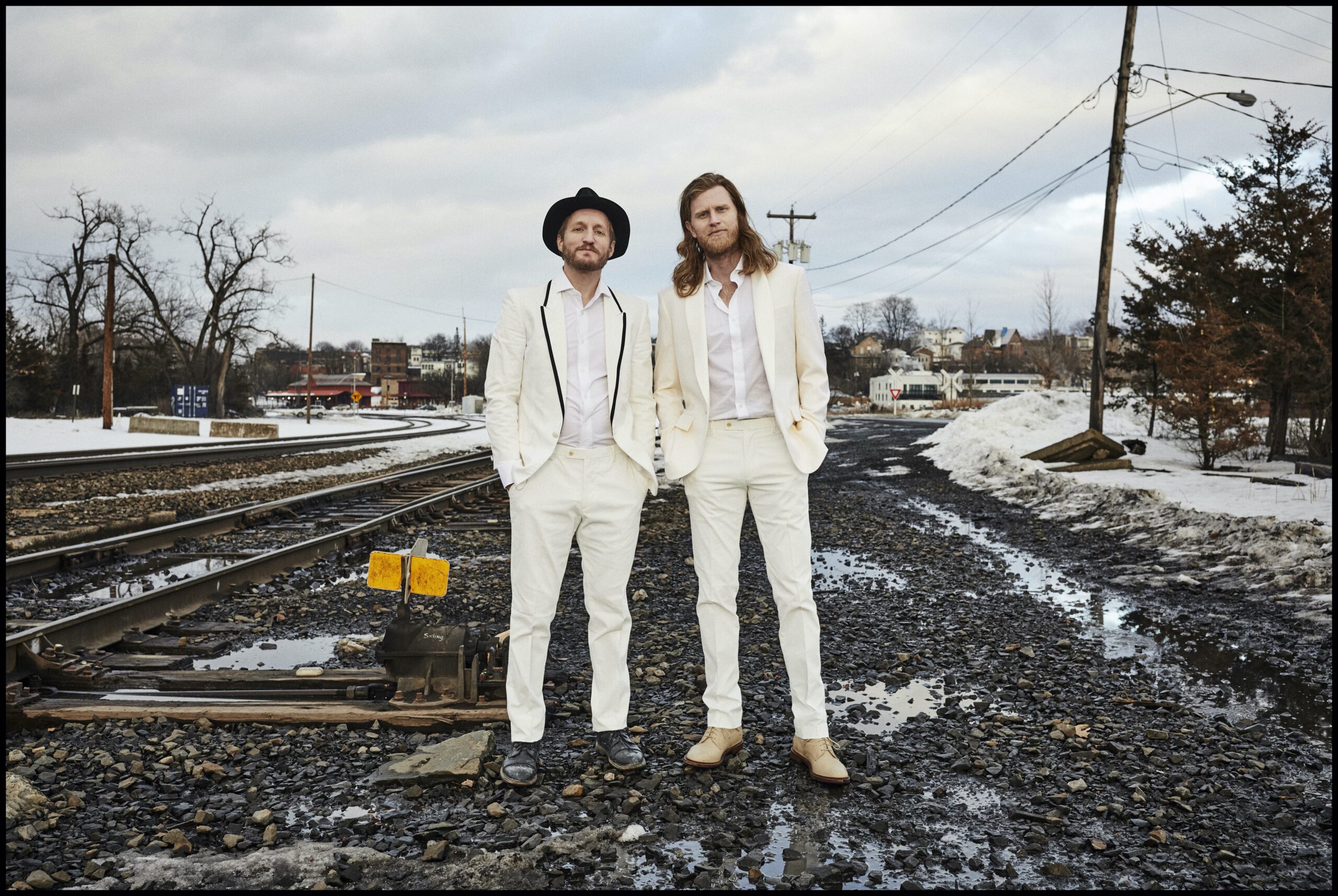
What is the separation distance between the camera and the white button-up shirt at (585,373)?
3.58 meters

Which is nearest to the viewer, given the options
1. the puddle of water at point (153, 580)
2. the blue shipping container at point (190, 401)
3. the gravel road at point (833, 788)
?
the gravel road at point (833, 788)

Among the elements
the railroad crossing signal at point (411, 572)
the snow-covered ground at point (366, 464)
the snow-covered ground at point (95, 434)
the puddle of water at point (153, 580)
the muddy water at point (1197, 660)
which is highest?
the railroad crossing signal at point (411, 572)

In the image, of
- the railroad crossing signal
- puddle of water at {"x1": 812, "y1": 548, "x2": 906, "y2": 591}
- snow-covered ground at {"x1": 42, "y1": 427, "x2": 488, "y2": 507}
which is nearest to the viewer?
the railroad crossing signal

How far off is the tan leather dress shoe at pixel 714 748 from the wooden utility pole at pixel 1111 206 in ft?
52.0

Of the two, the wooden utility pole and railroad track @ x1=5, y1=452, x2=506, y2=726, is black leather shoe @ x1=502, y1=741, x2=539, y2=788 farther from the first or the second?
the wooden utility pole

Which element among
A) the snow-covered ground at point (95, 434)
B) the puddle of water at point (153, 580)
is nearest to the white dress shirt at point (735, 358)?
the puddle of water at point (153, 580)

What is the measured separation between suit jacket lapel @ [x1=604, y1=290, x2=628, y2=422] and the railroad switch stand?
1.31m

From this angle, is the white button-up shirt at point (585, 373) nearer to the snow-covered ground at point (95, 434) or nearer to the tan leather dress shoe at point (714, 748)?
the tan leather dress shoe at point (714, 748)

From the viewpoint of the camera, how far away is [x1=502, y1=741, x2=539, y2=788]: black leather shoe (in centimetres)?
345

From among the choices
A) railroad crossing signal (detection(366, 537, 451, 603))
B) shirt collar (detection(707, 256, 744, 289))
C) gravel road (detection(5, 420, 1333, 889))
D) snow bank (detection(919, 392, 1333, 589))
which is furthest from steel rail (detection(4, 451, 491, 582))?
snow bank (detection(919, 392, 1333, 589))

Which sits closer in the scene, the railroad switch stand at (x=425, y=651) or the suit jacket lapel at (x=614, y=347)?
the suit jacket lapel at (x=614, y=347)

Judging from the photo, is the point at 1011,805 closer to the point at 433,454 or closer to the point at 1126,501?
the point at 1126,501

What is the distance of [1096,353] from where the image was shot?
17.7 metres

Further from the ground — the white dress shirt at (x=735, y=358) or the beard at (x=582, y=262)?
the beard at (x=582, y=262)
